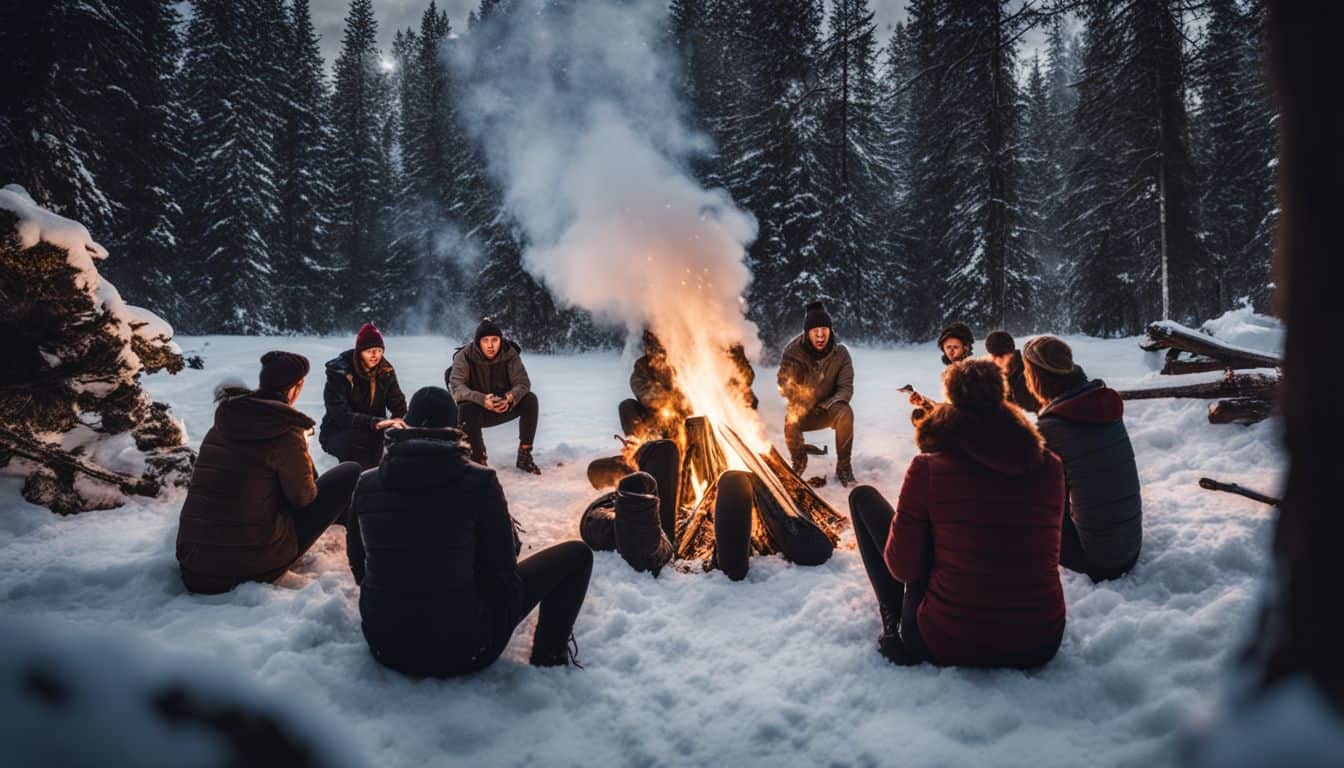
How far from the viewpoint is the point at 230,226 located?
23.2m

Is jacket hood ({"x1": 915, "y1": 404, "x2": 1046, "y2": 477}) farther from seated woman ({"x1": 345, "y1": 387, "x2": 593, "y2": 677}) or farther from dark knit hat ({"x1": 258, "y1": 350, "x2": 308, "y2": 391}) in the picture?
dark knit hat ({"x1": 258, "y1": 350, "x2": 308, "y2": 391})

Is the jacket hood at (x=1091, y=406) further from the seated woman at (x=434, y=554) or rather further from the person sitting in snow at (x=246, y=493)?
the person sitting in snow at (x=246, y=493)

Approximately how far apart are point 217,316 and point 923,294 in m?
28.8

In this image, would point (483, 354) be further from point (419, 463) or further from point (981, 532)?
point (981, 532)

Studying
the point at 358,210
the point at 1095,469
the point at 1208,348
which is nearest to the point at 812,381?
the point at 1095,469

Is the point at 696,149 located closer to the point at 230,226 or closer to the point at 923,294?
the point at 923,294

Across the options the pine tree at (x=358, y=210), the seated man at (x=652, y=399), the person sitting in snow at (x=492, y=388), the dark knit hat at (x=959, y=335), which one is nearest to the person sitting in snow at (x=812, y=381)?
the dark knit hat at (x=959, y=335)

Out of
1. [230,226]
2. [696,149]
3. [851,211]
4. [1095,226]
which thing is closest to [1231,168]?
[1095,226]

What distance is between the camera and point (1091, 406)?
11.1ft

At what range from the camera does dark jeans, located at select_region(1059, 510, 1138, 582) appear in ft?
11.6

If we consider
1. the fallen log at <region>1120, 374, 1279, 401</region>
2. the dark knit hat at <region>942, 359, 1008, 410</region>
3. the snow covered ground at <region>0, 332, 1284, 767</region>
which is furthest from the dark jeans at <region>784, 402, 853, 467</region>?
the dark knit hat at <region>942, 359, 1008, 410</region>

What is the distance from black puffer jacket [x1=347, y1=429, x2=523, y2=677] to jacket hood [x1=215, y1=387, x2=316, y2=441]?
1.20 m

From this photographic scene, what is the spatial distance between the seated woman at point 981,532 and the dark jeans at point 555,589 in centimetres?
166

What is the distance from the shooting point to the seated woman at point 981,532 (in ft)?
8.46
